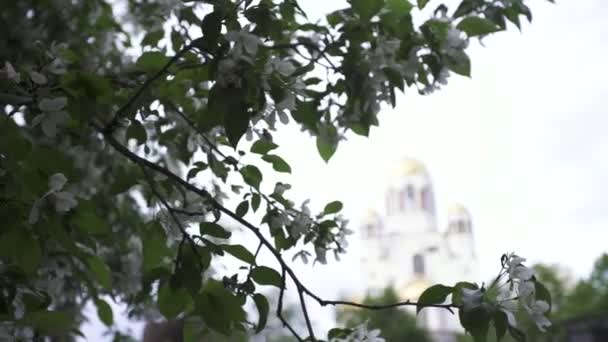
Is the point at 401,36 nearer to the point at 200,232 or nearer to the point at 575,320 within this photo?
the point at 200,232

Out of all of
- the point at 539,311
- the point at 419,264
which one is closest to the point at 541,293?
the point at 539,311

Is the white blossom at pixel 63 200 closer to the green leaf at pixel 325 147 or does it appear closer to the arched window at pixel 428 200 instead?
the green leaf at pixel 325 147

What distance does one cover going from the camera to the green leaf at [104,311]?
1250mm

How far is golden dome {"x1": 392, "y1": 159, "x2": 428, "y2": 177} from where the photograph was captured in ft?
88.0

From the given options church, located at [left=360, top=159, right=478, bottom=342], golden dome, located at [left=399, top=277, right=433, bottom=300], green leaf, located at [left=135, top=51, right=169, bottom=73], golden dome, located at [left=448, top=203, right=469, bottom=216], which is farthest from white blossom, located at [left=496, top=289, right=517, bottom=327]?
golden dome, located at [left=448, top=203, right=469, bottom=216]

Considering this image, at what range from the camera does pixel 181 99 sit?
1.12m

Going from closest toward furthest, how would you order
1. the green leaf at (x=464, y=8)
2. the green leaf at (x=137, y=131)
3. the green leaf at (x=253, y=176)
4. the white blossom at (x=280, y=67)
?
1. the white blossom at (x=280, y=67)
2. the green leaf at (x=137, y=131)
3. the green leaf at (x=253, y=176)
4. the green leaf at (x=464, y=8)

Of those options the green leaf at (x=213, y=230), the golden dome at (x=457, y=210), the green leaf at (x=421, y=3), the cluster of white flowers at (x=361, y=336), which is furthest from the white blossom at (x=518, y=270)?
the golden dome at (x=457, y=210)

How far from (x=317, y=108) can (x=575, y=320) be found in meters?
5.10

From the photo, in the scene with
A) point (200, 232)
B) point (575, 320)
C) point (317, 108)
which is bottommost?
point (575, 320)

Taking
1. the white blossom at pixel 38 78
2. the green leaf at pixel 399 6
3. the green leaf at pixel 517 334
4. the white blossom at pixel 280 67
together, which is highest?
the green leaf at pixel 399 6

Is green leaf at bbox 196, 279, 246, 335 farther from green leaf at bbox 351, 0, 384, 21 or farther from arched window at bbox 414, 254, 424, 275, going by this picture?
arched window at bbox 414, 254, 424, 275

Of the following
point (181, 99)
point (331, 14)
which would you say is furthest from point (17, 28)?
point (331, 14)

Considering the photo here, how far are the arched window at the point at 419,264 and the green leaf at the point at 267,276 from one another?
26.5m
